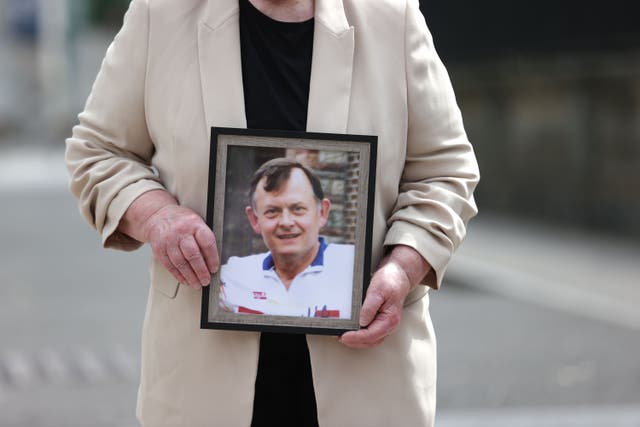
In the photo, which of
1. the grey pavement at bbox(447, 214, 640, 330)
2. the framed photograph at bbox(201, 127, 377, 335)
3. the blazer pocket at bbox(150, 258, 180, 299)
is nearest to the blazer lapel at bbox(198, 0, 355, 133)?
the framed photograph at bbox(201, 127, 377, 335)

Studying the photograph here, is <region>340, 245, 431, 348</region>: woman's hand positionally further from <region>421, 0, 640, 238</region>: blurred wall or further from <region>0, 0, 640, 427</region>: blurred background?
<region>421, 0, 640, 238</region>: blurred wall

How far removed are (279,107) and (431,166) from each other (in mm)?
358

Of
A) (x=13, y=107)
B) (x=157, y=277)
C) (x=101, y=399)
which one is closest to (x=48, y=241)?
(x=101, y=399)

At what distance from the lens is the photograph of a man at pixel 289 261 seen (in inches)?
92.9

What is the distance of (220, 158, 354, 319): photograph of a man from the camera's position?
2359 mm

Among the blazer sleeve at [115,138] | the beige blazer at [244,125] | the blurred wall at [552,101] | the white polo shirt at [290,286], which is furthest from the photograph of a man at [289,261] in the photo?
the blurred wall at [552,101]

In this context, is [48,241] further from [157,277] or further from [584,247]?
[157,277]

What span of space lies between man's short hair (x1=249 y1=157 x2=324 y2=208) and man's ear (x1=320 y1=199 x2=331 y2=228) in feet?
0.04

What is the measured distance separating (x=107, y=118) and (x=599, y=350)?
5.63m

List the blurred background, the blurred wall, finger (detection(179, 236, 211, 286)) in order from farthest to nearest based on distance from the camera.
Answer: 1. the blurred wall
2. the blurred background
3. finger (detection(179, 236, 211, 286))

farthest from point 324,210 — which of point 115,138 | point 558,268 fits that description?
point 558,268

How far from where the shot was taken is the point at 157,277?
2.57m

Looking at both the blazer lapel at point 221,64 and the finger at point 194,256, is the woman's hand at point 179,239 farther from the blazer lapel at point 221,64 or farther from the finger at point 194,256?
the blazer lapel at point 221,64

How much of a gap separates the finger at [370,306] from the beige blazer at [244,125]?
0.15 meters
